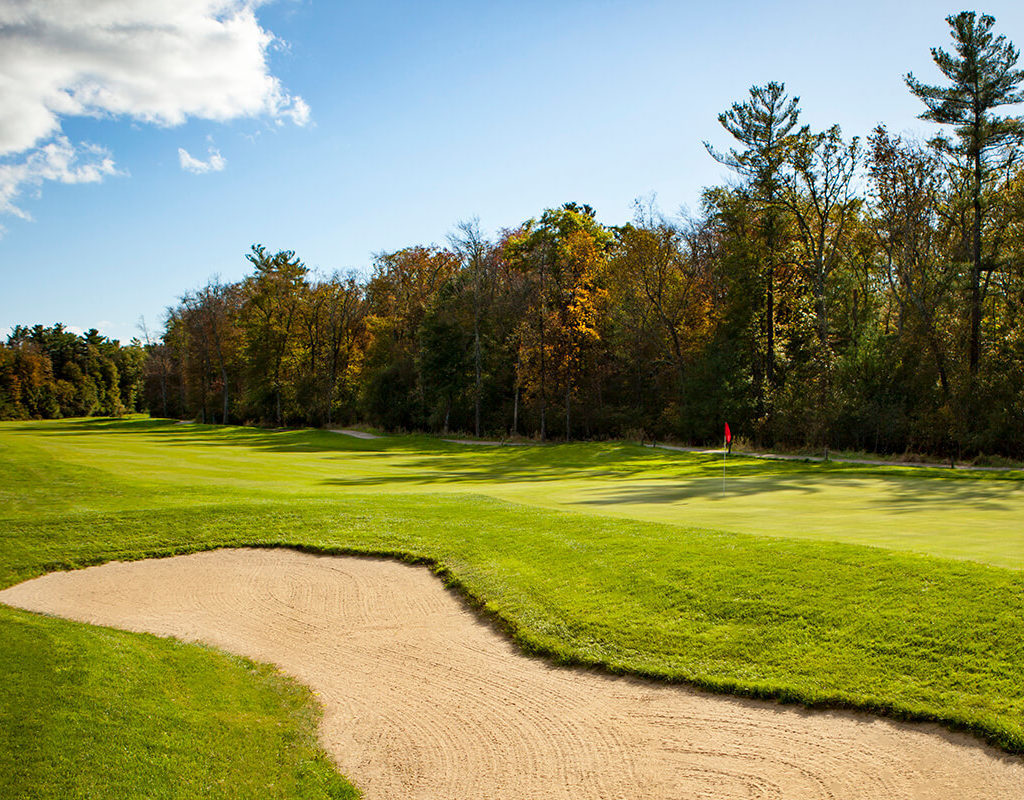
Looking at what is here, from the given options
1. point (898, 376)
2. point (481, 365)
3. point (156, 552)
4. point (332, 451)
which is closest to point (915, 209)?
point (898, 376)

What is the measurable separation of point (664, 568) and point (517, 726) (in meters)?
3.83

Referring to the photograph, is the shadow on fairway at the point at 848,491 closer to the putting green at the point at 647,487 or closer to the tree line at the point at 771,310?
the putting green at the point at 647,487

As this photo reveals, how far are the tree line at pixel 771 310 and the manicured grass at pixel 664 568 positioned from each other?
1131 centimetres

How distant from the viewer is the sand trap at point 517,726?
5281mm

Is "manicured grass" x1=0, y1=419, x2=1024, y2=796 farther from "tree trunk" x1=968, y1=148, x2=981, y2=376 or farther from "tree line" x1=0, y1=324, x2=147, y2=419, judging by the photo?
"tree line" x1=0, y1=324, x2=147, y2=419

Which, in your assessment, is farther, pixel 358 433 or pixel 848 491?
pixel 358 433

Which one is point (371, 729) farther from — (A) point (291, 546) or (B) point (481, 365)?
(B) point (481, 365)

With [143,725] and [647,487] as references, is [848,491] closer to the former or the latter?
[647,487]

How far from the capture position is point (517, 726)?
21.0ft

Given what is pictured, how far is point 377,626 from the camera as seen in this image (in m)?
9.23

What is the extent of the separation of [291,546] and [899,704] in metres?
10.3

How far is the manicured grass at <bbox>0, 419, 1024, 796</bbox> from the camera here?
6.57 meters

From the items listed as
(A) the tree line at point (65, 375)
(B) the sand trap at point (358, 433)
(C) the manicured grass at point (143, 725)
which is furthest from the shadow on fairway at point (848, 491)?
(A) the tree line at point (65, 375)

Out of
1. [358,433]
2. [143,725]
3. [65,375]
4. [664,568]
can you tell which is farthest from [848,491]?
[65,375]
